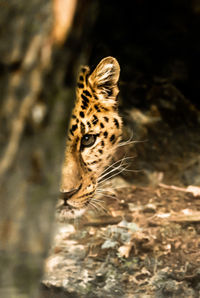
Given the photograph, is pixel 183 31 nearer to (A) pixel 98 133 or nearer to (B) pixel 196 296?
(A) pixel 98 133

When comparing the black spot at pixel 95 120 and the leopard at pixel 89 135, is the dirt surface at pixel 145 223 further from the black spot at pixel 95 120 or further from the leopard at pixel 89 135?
the black spot at pixel 95 120

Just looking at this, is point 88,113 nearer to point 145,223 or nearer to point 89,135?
point 89,135

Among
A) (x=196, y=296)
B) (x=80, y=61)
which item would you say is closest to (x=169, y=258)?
(x=196, y=296)

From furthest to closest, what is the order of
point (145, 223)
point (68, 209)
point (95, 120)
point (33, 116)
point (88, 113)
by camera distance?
point (145, 223) < point (95, 120) < point (88, 113) < point (68, 209) < point (33, 116)

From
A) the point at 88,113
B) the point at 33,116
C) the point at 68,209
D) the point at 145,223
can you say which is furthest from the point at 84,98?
the point at 33,116

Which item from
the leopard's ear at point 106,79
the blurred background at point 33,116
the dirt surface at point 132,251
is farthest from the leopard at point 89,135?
the blurred background at point 33,116

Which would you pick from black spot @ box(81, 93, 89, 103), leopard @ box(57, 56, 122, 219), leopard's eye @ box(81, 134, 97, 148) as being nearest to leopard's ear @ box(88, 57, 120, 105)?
leopard @ box(57, 56, 122, 219)
